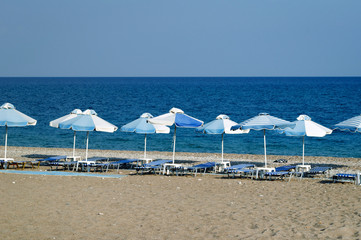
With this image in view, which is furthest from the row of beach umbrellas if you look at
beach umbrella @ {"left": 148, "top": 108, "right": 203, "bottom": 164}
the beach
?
the beach

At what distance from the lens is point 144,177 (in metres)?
14.8

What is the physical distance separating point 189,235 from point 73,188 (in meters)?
5.22

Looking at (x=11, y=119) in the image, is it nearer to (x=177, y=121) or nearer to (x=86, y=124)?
(x=86, y=124)

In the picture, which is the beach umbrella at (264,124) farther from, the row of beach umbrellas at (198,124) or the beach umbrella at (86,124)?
the beach umbrella at (86,124)

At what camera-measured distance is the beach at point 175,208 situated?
26.2 ft

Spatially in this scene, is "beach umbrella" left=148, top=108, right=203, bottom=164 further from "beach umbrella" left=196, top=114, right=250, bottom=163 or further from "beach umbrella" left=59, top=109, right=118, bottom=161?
"beach umbrella" left=59, top=109, right=118, bottom=161

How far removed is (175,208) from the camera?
9906mm

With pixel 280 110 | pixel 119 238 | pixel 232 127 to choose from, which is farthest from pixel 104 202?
pixel 280 110

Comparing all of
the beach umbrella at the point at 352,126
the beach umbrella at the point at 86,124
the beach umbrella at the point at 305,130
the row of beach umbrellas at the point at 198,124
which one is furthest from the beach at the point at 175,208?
the beach umbrella at the point at 86,124

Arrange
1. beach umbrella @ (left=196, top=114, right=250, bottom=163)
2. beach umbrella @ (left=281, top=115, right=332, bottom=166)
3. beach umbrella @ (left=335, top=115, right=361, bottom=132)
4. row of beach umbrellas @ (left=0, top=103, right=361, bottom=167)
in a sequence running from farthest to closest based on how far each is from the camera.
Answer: beach umbrella @ (left=196, top=114, right=250, bottom=163), beach umbrella @ (left=281, top=115, right=332, bottom=166), row of beach umbrellas @ (left=0, top=103, right=361, bottom=167), beach umbrella @ (left=335, top=115, right=361, bottom=132)

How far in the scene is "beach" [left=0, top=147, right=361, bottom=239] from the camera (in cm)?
799

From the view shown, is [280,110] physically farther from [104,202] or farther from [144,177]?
[104,202]

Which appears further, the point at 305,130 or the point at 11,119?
the point at 11,119

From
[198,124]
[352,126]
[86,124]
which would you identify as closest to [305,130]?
[352,126]
